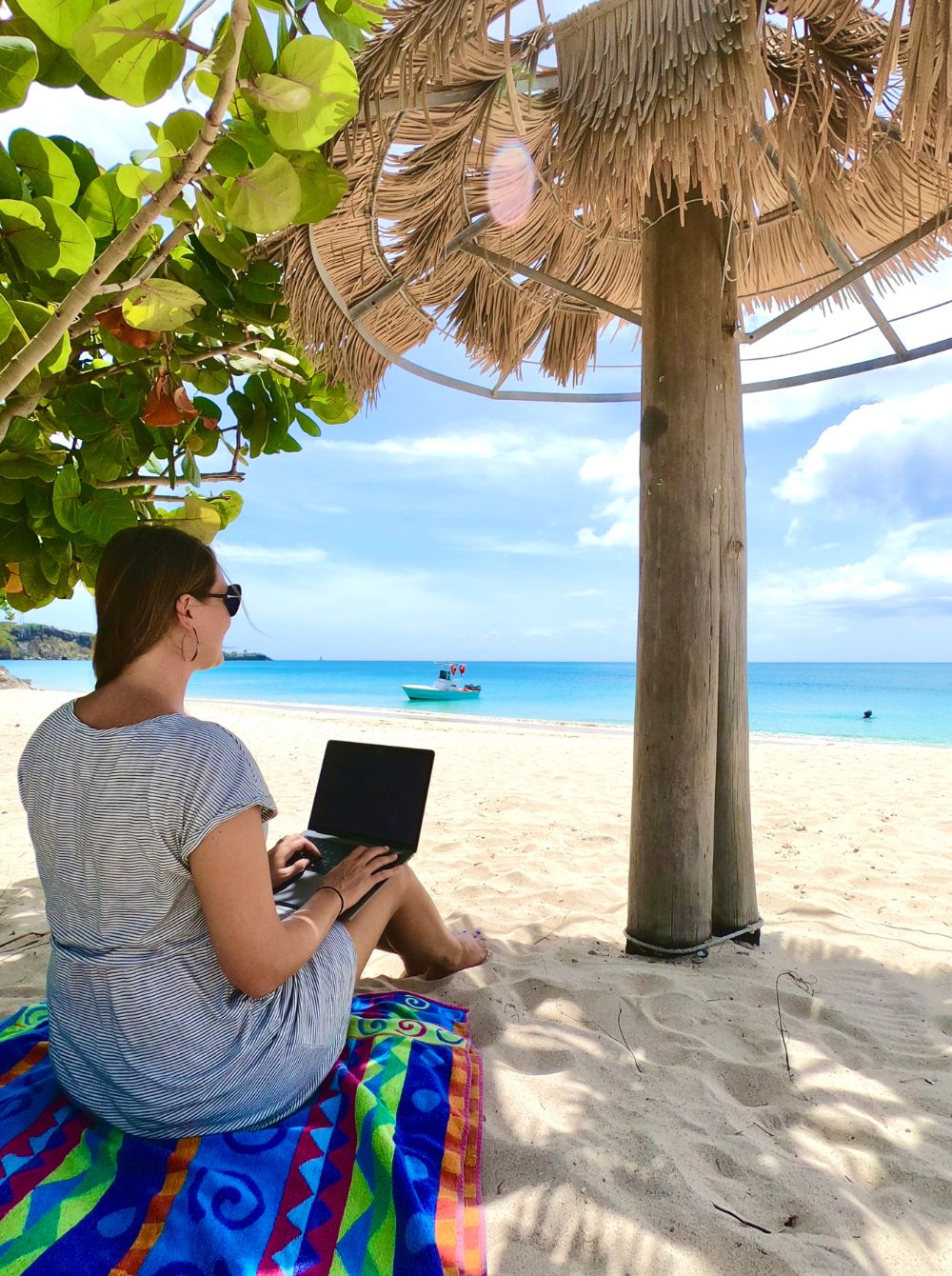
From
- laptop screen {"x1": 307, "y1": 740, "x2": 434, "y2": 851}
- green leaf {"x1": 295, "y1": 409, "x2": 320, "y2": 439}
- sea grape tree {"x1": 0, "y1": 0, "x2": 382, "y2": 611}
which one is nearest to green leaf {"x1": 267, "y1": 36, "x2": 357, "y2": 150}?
sea grape tree {"x1": 0, "y1": 0, "x2": 382, "y2": 611}

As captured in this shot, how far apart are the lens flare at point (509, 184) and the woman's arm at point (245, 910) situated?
261cm

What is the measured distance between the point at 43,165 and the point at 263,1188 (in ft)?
6.32

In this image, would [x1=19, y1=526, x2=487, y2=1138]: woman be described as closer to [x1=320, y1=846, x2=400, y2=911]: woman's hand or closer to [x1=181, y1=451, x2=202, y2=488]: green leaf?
[x1=320, y1=846, x2=400, y2=911]: woman's hand

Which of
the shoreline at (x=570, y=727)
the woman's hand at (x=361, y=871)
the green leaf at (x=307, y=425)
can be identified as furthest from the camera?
the shoreline at (x=570, y=727)

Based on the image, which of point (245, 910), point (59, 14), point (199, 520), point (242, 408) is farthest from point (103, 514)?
point (59, 14)

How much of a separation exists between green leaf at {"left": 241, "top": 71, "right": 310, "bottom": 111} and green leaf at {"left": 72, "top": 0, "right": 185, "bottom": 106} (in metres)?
0.09

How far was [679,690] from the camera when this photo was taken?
2490mm

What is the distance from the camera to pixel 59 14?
2.84 feet

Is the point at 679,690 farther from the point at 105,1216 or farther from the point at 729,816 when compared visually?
the point at 105,1216

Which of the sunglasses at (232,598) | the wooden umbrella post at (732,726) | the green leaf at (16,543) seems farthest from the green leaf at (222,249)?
the wooden umbrella post at (732,726)

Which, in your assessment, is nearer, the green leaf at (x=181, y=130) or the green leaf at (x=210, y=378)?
the green leaf at (x=181, y=130)

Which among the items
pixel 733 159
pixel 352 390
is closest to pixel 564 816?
pixel 352 390

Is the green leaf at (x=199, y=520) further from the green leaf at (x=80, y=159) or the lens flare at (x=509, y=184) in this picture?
the lens flare at (x=509, y=184)

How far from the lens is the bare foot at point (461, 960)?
2.33 m
